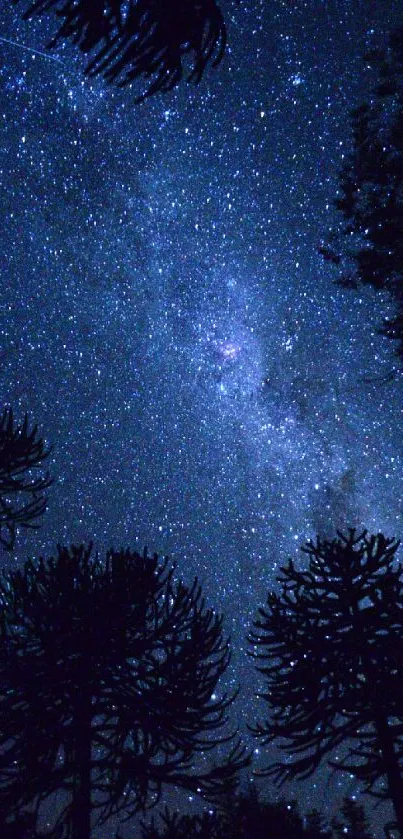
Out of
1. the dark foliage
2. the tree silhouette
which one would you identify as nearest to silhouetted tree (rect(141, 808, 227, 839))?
the dark foliage

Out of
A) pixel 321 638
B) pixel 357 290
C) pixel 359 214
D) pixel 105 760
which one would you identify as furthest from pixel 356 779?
pixel 359 214

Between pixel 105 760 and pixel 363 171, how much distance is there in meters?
8.54

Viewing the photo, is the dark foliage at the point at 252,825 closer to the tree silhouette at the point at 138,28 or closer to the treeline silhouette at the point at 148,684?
the treeline silhouette at the point at 148,684

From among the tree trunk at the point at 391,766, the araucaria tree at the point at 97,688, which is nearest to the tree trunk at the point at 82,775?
the araucaria tree at the point at 97,688

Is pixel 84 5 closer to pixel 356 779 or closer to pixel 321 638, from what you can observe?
pixel 321 638

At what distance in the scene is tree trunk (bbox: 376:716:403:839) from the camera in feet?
19.5

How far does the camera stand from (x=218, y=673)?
6.53m

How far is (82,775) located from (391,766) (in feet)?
10.4

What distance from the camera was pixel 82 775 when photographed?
589 centimetres

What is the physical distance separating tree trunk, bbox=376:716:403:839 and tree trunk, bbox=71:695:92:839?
9.97 feet

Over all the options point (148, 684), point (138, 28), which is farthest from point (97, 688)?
point (138, 28)

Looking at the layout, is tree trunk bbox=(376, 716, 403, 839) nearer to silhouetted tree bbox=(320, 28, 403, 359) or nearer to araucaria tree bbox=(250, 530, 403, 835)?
araucaria tree bbox=(250, 530, 403, 835)

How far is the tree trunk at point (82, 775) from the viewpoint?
221 inches

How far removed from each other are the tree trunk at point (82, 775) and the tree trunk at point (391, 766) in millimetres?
3040
